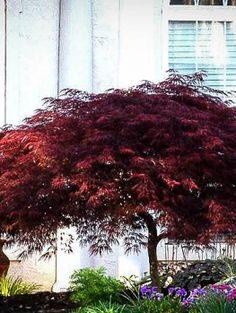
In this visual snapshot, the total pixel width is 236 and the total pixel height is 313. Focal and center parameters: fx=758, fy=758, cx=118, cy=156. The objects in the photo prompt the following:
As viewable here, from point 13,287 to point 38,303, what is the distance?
3.53 feet

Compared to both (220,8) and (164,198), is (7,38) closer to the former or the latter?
(220,8)

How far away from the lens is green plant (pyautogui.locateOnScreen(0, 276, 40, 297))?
347 inches

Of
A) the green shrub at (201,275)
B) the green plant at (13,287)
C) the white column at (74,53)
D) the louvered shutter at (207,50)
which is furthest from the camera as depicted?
the louvered shutter at (207,50)

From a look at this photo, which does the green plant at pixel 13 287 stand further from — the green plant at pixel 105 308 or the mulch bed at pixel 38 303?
the green plant at pixel 105 308

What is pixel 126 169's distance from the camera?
6375 millimetres

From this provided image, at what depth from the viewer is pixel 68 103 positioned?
23.4ft

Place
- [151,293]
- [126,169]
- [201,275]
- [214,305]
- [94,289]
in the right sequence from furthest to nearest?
[201,275] < [94,289] < [151,293] < [126,169] < [214,305]

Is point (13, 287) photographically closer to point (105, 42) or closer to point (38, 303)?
point (38, 303)

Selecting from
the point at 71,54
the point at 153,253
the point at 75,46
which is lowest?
the point at 153,253

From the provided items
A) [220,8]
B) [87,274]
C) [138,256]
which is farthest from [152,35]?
[87,274]

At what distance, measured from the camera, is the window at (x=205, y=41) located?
10.7 metres

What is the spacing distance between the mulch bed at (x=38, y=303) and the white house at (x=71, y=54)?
52.1 inches

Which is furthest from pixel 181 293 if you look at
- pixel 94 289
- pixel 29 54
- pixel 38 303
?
pixel 29 54

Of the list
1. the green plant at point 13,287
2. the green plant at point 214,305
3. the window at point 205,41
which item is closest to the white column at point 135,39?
the window at point 205,41
